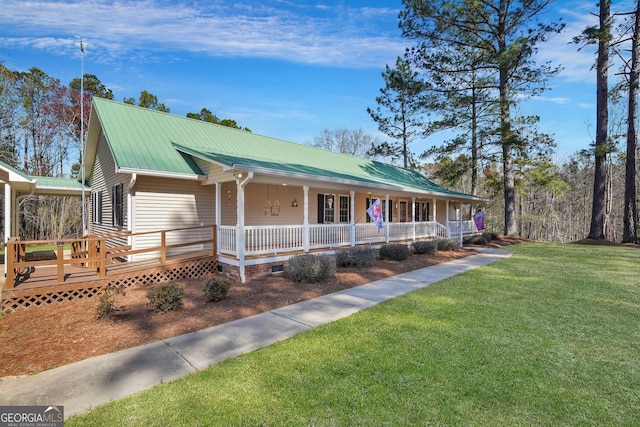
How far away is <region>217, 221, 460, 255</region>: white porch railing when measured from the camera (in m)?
9.21

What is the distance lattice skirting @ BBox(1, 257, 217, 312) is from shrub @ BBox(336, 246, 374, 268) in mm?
4171

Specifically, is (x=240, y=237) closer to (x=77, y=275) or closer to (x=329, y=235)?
(x=329, y=235)

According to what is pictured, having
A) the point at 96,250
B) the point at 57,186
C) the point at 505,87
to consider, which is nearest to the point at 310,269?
the point at 96,250

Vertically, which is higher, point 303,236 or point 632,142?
point 632,142

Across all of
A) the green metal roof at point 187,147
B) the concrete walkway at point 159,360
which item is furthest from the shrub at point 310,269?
the green metal roof at point 187,147

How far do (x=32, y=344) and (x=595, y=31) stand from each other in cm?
2580

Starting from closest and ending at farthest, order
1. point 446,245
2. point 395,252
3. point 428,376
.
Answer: point 428,376 < point 395,252 < point 446,245

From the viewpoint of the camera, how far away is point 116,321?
18.3 ft

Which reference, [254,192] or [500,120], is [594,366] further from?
[500,120]

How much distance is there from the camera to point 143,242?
955 centimetres

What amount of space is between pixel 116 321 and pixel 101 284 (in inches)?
90.4

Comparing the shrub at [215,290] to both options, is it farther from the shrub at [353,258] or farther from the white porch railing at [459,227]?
the white porch railing at [459,227]

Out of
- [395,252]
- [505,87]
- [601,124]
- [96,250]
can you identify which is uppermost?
[505,87]

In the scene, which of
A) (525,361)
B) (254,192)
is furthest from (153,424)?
(254,192)
